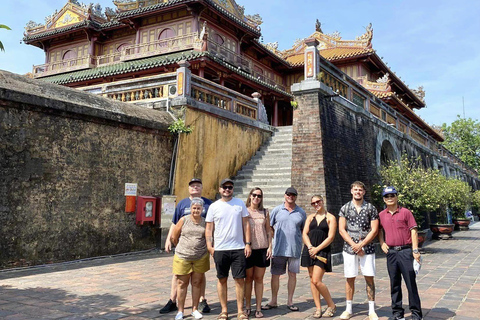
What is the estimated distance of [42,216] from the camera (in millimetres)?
7516

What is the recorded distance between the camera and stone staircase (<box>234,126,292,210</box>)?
36.0 ft

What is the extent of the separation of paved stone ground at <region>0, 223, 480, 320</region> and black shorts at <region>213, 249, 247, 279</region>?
0.60 metres

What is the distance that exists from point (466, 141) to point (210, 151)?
127 feet

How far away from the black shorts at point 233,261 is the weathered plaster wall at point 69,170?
4481 millimetres

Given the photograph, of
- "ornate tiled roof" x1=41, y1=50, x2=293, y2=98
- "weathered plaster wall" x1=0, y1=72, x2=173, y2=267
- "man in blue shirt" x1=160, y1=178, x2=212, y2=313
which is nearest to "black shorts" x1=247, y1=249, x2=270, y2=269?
"man in blue shirt" x1=160, y1=178, x2=212, y2=313

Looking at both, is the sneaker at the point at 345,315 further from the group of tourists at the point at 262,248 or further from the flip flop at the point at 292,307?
the flip flop at the point at 292,307

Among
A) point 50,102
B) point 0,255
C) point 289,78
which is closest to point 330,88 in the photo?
point 50,102

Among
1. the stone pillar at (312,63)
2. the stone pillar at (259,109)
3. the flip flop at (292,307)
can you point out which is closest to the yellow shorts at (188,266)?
the flip flop at (292,307)

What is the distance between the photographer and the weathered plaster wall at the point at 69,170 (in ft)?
23.4

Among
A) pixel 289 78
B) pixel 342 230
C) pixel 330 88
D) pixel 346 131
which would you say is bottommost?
pixel 342 230

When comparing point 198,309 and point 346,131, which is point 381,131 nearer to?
point 346,131

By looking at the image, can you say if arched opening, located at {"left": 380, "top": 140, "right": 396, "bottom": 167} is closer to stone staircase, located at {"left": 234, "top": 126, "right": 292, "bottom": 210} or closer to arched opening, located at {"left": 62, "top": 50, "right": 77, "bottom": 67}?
stone staircase, located at {"left": 234, "top": 126, "right": 292, "bottom": 210}

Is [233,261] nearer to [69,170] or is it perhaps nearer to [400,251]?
[400,251]

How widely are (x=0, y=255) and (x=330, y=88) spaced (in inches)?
309
